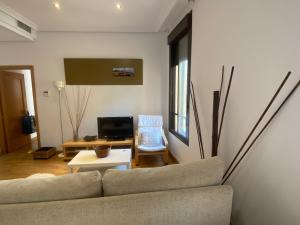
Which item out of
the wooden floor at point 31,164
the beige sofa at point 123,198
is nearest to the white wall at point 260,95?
the beige sofa at point 123,198

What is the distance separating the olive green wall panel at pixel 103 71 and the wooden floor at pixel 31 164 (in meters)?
1.74

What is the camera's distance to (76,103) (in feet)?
13.4

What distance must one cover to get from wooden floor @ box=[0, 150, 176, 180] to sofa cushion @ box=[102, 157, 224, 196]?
2.28 m

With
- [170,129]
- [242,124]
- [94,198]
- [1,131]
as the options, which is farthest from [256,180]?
[1,131]

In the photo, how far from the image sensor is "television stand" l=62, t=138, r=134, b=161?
3.65 metres

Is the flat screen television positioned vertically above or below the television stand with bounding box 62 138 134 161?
above

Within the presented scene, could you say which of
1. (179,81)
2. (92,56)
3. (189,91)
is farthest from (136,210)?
(92,56)

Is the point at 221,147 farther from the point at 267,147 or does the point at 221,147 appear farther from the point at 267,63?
the point at 267,63

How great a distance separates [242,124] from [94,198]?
1.29 metres

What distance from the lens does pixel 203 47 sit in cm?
222

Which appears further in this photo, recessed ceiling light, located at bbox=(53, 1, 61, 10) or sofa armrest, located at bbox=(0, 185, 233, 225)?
recessed ceiling light, located at bbox=(53, 1, 61, 10)

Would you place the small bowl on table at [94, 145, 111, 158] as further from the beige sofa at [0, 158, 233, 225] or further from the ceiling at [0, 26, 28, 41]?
the ceiling at [0, 26, 28, 41]

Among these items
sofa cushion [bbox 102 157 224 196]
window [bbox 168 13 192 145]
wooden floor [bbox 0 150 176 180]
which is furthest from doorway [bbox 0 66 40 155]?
sofa cushion [bbox 102 157 224 196]

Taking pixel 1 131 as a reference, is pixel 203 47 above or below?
above
